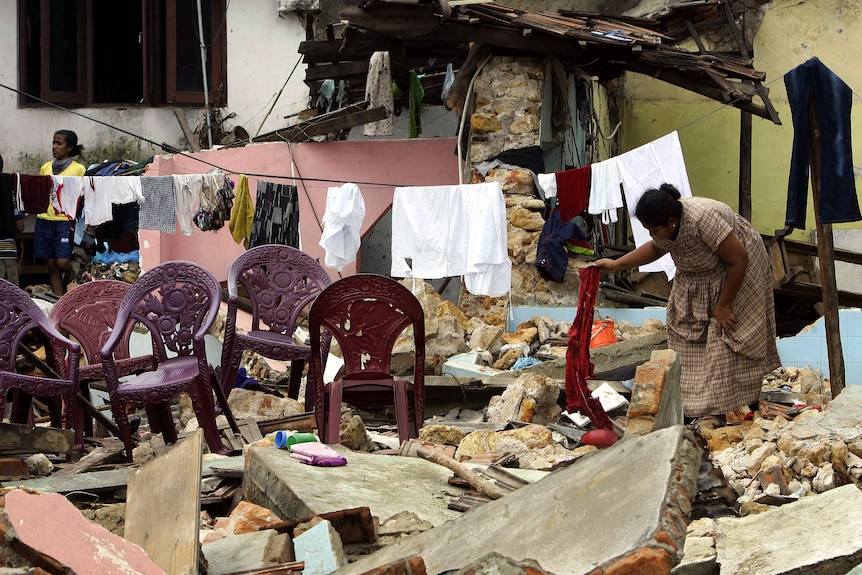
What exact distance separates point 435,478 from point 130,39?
12.8m

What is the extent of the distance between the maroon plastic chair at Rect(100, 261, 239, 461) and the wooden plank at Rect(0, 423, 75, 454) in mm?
623

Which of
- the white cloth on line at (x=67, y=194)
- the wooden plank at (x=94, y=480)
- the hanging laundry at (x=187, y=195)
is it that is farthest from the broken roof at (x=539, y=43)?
the wooden plank at (x=94, y=480)

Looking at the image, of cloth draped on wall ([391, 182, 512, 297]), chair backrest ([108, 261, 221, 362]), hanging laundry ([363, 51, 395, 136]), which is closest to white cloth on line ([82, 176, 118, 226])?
hanging laundry ([363, 51, 395, 136])

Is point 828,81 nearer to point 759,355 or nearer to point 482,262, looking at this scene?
point 759,355

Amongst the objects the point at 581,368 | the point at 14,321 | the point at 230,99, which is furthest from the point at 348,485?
the point at 230,99

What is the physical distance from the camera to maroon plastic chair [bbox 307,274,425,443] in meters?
6.80

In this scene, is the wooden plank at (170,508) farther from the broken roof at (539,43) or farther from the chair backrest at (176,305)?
the broken roof at (539,43)

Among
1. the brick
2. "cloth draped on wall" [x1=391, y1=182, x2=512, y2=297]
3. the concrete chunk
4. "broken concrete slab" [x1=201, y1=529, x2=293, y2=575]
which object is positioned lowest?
"broken concrete slab" [x1=201, y1=529, x2=293, y2=575]

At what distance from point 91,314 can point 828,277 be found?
516 centimetres

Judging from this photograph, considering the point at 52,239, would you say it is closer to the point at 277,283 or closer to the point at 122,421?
the point at 277,283

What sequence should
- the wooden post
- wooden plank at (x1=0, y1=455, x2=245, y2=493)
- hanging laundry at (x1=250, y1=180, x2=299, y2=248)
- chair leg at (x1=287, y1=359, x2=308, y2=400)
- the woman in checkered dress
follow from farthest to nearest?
hanging laundry at (x1=250, y1=180, x2=299, y2=248)
chair leg at (x1=287, y1=359, x2=308, y2=400)
the wooden post
the woman in checkered dress
wooden plank at (x1=0, y1=455, x2=245, y2=493)

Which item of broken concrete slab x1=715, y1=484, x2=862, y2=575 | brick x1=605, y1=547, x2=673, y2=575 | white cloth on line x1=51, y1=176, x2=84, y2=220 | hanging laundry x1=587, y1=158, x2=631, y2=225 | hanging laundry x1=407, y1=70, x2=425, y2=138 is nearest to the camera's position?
brick x1=605, y1=547, x2=673, y2=575

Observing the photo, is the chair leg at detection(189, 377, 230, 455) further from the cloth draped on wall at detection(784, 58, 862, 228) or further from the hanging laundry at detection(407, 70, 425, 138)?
the hanging laundry at detection(407, 70, 425, 138)

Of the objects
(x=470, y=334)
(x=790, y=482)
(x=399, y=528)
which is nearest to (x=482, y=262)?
(x=470, y=334)
